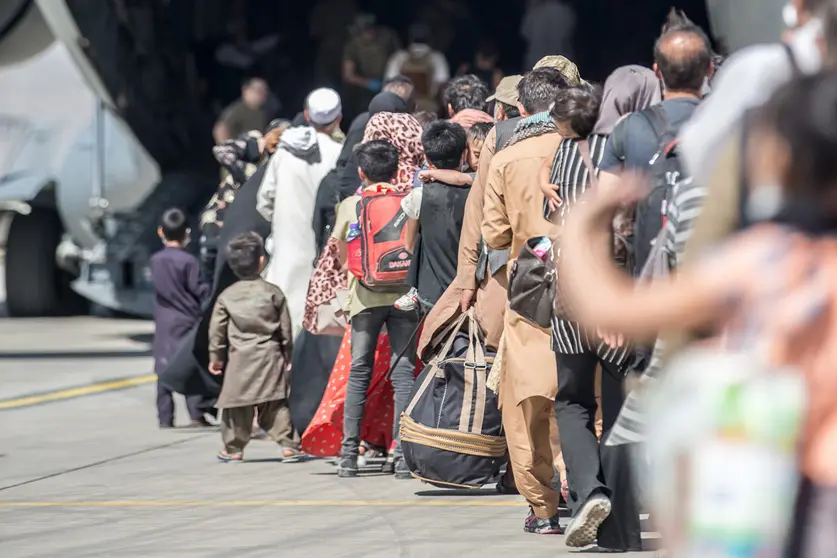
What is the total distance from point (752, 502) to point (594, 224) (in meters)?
0.55

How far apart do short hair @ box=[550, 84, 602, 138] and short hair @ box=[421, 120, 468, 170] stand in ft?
4.83

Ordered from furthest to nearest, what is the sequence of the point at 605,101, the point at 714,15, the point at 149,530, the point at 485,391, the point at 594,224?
the point at 714,15
the point at 485,391
the point at 149,530
the point at 605,101
the point at 594,224

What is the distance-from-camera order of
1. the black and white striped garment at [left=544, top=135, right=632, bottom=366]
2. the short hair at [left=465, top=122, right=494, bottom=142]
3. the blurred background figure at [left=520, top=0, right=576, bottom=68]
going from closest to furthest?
the black and white striped garment at [left=544, top=135, right=632, bottom=366] → the short hair at [left=465, top=122, right=494, bottom=142] → the blurred background figure at [left=520, top=0, right=576, bottom=68]

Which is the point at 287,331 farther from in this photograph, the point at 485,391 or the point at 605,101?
the point at 605,101

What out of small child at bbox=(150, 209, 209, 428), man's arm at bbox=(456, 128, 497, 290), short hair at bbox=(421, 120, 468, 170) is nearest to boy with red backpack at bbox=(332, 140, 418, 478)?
short hair at bbox=(421, 120, 468, 170)

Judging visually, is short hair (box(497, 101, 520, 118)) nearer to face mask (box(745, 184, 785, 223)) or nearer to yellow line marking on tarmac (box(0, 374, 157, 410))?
yellow line marking on tarmac (box(0, 374, 157, 410))

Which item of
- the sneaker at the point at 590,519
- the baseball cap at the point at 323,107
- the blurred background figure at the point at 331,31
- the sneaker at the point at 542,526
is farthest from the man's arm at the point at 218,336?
the blurred background figure at the point at 331,31

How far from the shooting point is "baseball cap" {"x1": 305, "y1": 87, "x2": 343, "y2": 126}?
31.1 ft

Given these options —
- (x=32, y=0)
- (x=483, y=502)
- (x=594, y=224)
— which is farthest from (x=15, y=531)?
(x=32, y=0)

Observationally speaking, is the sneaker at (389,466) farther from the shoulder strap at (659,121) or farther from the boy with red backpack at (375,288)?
the shoulder strap at (659,121)

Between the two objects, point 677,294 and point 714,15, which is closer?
point 677,294

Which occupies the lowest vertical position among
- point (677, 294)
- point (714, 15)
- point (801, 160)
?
point (677, 294)

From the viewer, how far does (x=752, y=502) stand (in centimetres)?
252

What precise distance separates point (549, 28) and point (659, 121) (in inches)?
429
